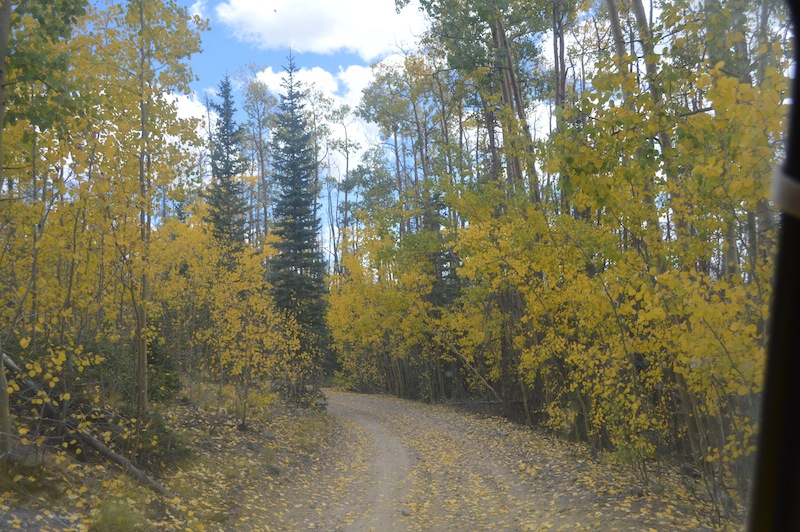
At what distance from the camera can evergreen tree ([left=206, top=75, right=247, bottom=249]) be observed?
25.0m

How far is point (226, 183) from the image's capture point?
87.3 feet

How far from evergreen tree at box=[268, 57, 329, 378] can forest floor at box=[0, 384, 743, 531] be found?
8.62 m

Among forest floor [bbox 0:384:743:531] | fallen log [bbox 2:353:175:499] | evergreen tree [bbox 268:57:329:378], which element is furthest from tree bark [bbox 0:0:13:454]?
evergreen tree [bbox 268:57:329:378]

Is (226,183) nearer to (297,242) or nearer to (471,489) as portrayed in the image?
(297,242)

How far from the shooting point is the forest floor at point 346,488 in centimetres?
603

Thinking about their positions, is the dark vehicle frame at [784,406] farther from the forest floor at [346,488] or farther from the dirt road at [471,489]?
the dirt road at [471,489]

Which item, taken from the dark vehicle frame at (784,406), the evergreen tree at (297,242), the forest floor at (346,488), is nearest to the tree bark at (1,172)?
the forest floor at (346,488)

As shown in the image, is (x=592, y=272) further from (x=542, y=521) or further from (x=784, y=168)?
(x=784, y=168)

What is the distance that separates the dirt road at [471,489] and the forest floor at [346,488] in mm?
27

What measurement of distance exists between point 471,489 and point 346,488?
86.7 inches

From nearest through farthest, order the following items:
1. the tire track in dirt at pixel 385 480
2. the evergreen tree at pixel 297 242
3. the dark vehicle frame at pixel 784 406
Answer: the dark vehicle frame at pixel 784 406, the tire track in dirt at pixel 385 480, the evergreen tree at pixel 297 242

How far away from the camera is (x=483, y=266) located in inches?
503

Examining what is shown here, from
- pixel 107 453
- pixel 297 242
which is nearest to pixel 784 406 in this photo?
pixel 107 453

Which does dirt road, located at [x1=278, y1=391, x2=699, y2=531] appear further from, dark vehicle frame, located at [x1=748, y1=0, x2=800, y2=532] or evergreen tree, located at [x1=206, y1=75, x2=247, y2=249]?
evergreen tree, located at [x1=206, y1=75, x2=247, y2=249]
